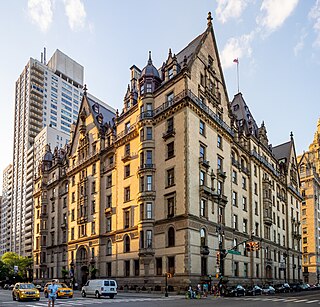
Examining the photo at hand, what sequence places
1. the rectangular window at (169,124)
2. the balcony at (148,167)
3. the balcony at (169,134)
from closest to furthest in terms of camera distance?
the balcony at (169,134), the rectangular window at (169,124), the balcony at (148,167)

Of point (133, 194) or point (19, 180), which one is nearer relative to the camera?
point (133, 194)

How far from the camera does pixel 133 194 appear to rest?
61531mm

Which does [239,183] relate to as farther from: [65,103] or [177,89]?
[65,103]

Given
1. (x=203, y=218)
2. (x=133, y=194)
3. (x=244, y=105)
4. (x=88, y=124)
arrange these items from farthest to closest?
1. (x=244, y=105)
2. (x=88, y=124)
3. (x=133, y=194)
4. (x=203, y=218)

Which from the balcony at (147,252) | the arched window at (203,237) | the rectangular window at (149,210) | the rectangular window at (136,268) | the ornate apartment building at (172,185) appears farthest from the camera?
the rectangular window at (136,268)

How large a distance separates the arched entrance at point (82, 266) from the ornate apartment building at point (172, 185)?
230 mm

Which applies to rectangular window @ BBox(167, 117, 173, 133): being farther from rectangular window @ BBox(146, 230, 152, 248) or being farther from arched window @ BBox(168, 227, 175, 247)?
rectangular window @ BBox(146, 230, 152, 248)

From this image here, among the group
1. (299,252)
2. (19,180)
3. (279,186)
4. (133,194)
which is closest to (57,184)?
(133,194)

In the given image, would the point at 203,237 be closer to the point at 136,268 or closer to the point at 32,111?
the point at 136,268

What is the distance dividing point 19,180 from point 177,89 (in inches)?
5411

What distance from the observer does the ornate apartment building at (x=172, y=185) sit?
54.2 meters

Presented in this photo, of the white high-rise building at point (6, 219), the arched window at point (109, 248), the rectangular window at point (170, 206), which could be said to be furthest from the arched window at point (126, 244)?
the white high-rise building at point (6, 219)

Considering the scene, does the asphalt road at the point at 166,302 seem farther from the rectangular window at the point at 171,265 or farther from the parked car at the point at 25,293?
the rectangular window at the point at 171,265

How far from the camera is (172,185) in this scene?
54.9m
